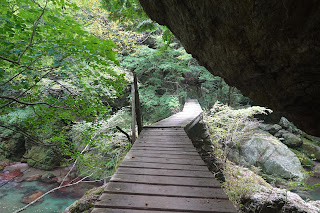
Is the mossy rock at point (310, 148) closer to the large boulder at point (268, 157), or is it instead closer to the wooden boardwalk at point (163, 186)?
the large boulder at point (268, 157)

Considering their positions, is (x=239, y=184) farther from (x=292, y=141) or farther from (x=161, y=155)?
(x=292, y=141)

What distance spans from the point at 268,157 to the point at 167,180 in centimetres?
918

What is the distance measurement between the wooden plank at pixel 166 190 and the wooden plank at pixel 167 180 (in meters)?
0.08

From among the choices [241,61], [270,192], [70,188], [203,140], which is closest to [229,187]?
[270,192]

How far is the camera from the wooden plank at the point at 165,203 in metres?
1.63

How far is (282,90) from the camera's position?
2.35 m

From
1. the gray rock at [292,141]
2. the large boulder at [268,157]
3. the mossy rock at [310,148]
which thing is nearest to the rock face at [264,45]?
the large boulder at [268,157]

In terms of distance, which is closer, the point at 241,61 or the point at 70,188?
the point at 241,61

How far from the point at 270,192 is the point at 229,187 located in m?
1.20

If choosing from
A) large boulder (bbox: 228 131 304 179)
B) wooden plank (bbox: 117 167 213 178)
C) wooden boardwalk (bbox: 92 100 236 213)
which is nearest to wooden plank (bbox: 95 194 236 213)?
wooden boardwalk (bbox: 92 100 236 213)

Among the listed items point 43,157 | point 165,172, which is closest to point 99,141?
point 165,172

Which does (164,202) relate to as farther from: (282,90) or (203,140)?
(203,140)

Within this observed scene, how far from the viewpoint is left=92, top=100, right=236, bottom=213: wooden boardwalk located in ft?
5.44

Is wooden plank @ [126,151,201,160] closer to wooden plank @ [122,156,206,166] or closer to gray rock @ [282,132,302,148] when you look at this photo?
wooden plank @ [122,156,206,166]
